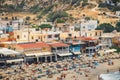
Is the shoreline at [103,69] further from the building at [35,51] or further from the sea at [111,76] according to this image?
the building at [35,51]

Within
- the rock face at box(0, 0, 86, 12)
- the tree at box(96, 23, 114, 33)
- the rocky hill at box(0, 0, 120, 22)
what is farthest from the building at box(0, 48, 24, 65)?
the rock face at box(0, 0, 86, 12)

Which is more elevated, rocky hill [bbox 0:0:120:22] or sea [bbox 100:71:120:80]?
rocky hill [bbox 0:0:120:22]

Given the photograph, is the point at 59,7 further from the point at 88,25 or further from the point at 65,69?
the point at 65,69

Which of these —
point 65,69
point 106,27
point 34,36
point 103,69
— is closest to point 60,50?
point 103,69

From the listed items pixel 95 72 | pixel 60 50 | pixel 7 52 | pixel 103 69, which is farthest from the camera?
pixel 60 50

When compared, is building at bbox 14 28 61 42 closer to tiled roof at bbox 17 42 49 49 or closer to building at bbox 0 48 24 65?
tiled roof at bbox 17 42 49 49

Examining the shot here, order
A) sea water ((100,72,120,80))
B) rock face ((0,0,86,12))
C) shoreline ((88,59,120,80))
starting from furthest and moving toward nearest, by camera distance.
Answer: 1. rock face ((0,0,86,12))
2. shoreline ((88,59,120,80))
3. sea water ((100,72,120,80))

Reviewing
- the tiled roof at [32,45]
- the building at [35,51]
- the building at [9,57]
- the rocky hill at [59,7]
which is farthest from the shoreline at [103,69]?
the rocky hill at [59,7]

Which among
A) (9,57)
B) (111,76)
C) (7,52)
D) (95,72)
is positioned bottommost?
(111,76)

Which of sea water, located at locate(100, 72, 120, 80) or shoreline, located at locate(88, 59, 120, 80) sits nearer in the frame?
sea water, located at locate(100, 72, 120, 80)

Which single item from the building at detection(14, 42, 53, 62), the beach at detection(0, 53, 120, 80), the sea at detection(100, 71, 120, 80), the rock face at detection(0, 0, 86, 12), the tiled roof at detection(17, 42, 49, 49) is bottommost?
the sea at detection(100, 71, 120, 80)

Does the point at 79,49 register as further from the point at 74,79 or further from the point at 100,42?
the point at 74,79

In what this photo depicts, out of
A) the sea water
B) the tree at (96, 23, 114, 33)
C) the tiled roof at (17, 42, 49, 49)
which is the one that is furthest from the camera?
the tree at (96, 23, 114, 33)
